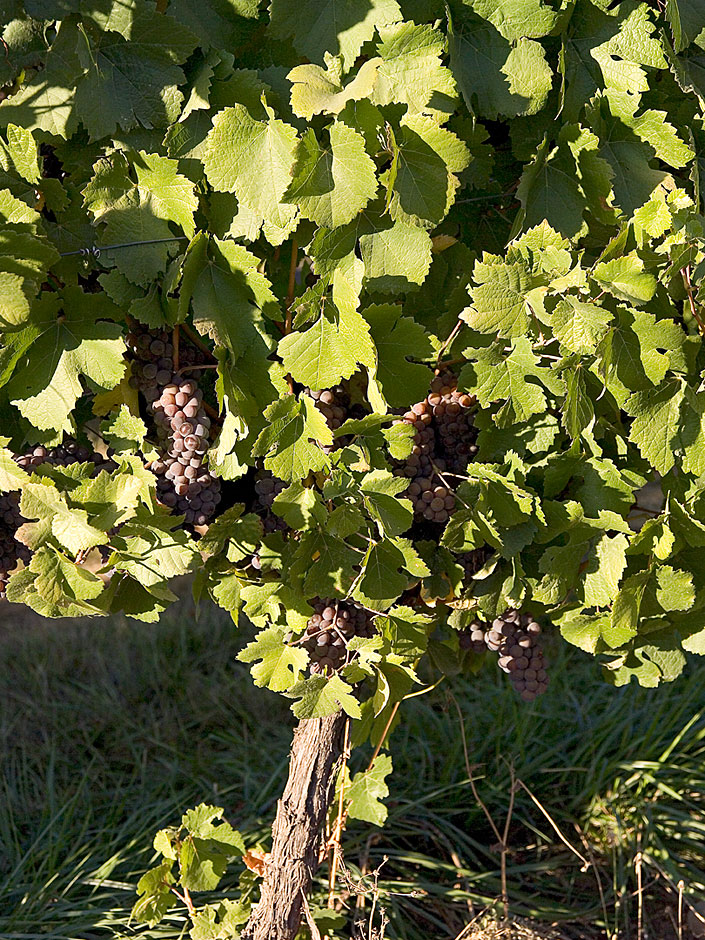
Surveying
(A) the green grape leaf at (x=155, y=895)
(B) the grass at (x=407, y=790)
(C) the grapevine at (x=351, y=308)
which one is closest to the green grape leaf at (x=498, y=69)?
(C) the grapevine at (x=351, y=308)

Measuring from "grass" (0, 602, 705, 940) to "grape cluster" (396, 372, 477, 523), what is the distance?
3.43 ft

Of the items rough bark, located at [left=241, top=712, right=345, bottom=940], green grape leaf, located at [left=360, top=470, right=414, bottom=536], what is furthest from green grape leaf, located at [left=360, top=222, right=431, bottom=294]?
rough bark, located at [left=241, top=712, right=345, bottom=940]

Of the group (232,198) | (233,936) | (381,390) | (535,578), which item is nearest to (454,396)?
(381,390)

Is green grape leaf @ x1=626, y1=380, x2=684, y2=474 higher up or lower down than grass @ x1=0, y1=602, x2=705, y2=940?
higher up

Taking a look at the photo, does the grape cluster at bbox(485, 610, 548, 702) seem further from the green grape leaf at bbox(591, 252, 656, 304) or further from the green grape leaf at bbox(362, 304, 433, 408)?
the green grape leaf at bbox(591, 252, 656, 304)

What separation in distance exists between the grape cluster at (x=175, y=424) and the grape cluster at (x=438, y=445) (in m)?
0.25

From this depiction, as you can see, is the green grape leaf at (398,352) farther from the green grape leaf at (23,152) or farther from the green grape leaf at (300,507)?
the green grape leaf at (23,152)

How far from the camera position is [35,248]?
98 cm

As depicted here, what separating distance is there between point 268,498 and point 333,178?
424 millimetres

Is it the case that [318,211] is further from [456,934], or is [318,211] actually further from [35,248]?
[456,934]

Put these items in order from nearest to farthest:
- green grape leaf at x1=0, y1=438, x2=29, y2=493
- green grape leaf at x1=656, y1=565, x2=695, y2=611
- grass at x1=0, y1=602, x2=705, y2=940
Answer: green grape leaf at x1=0, y1=438, x2=29, y2=493 → green grape leaf at x1=656, y1=565, x2=695, y2=611 → grass at x1=0, y1=602, x2=705, y2=940

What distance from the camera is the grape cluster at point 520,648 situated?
1309 mm

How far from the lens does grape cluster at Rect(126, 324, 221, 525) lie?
3.55 feet

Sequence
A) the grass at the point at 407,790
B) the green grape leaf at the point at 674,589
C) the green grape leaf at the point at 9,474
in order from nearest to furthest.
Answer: the green grape leaf at the point at 9,474 < the green grape leaf at the point at 674,589 < the grass at the point at 407,790
